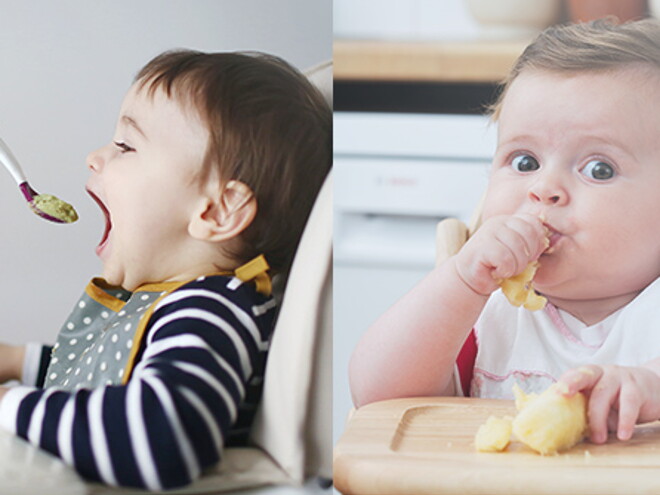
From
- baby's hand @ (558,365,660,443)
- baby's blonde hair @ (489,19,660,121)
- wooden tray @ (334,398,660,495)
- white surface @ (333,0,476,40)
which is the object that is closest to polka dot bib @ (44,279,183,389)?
wooden tray @ (334,398,660,495)

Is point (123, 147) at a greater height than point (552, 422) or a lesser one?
greater

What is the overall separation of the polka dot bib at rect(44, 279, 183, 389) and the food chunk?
23cm

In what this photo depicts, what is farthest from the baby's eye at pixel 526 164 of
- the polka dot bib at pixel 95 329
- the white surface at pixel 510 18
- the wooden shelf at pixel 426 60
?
the white surface at pixel 510 18

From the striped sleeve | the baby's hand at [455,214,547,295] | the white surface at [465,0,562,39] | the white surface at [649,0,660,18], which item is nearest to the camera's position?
the striped sleeve

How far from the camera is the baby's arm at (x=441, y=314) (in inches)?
24.7

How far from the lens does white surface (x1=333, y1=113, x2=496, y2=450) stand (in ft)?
4.47

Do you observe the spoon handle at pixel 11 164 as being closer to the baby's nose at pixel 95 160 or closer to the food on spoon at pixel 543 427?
the baby's nose at pixel 95 160

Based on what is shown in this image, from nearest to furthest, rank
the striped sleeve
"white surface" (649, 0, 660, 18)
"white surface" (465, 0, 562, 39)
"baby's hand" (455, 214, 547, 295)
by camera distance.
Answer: the striped sleeve, "baby's hand" (455, 214, 547, 295), "white surface" (649, 0, 660, 18), "white surface" (465, 0, 562, 39)

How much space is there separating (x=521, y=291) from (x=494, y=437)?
0.48 ft

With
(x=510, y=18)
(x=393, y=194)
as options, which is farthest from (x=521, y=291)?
(x=510, y=18)

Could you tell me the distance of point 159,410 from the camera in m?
0.45

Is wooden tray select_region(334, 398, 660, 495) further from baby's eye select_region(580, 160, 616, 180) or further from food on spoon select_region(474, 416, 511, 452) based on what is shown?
baby's eye select_region(580, 160, 616, 180)

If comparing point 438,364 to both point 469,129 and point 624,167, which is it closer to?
point 624,167

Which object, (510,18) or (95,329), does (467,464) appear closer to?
(95,329)
